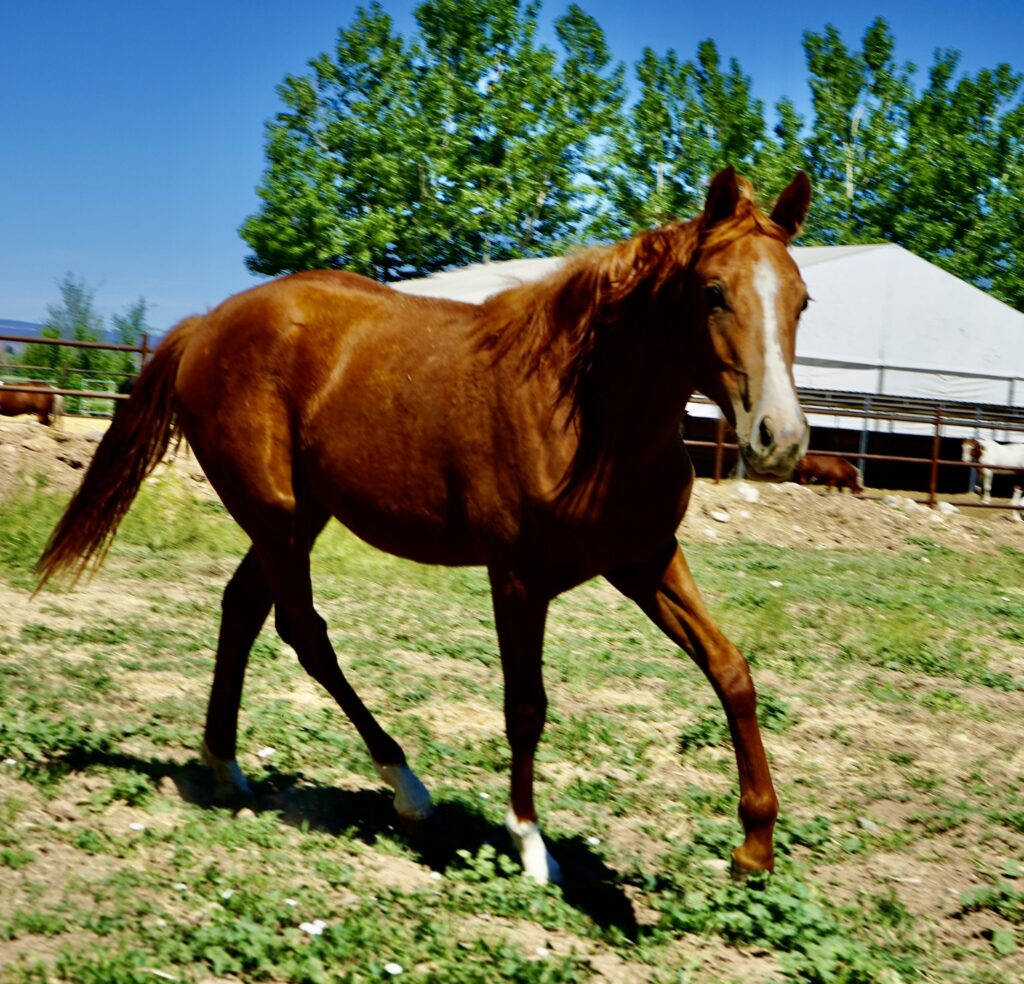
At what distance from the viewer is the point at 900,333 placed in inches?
1027

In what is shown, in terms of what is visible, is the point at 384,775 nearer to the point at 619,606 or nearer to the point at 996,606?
the point at 619,606

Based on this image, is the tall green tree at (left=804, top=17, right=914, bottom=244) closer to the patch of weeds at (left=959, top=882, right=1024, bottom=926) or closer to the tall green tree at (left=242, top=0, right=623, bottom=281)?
the tall green tree at (left=242, top=0, right=623, bottom=281)

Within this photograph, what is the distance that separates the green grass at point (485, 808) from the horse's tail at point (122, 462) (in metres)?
0.68

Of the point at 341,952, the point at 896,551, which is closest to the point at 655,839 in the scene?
the point at 341,952

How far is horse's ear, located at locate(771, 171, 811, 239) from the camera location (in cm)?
336

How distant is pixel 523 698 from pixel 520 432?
2.69 ft

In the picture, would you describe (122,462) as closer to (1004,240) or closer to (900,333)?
(900,333)

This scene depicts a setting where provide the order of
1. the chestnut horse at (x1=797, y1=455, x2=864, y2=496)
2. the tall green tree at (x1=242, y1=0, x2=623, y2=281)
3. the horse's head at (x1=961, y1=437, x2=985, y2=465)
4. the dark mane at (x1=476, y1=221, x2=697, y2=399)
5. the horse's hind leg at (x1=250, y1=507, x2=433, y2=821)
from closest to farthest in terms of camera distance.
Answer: the dark mane at (x1=476, y1=221, x2=697, y2=399) < the horse's hind leg at (x1=250, y1=507, x2=433, y2=821) < the chestnut horse at (x1=797, y1=455, x2=864, y2=496) < the horse's head at (x1=961, y1=437, x2=985, y2=465) < the tall green tree at (x1=242, y1=0, x2=623, y2=281)

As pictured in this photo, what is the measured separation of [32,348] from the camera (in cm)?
2219

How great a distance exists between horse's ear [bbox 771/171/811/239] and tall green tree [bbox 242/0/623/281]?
3392 centimetres

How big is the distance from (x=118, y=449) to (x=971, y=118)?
1782 inches

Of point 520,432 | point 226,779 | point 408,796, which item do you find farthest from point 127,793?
point 520,432

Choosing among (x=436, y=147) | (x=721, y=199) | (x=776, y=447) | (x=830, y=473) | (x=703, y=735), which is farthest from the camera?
(x=436, y=147)

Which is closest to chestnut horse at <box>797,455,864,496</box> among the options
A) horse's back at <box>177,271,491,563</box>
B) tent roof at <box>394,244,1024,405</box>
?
tent roof at <box>394,244,1024,405</box>
